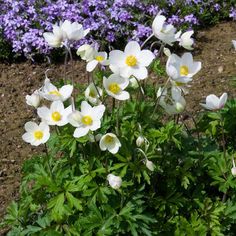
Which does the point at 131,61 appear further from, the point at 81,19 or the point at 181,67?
the point at 81,19

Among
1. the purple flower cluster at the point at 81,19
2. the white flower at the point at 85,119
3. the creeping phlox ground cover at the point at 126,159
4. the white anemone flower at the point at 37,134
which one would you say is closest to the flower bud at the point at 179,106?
A: the creeping phlox ground cover at the point at 126,159

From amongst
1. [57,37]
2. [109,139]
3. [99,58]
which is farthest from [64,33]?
[109,139]

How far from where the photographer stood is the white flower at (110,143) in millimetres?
2492

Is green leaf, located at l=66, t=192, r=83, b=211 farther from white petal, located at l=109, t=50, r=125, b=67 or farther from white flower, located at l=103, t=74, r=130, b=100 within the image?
white petal, located at l=109, t=50, r=125, b=67

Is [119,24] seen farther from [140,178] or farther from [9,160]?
[140,178]

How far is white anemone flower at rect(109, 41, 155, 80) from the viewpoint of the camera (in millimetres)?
2527

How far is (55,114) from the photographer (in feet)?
8.27

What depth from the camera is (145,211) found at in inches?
110

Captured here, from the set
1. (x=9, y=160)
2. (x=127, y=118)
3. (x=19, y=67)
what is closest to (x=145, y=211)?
(x=127, y=118)

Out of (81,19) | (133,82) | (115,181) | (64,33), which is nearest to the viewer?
(115,181)

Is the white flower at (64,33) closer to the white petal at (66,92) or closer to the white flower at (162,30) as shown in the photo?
the white petal at (66,92)

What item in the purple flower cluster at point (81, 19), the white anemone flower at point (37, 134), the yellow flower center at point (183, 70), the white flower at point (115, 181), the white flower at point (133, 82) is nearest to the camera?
the white flower at point (115, 181)

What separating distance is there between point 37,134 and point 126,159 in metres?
0.40

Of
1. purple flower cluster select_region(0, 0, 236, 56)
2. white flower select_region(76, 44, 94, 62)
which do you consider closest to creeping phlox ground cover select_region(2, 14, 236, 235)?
white flower select_region(76, 44, 94, 62)
